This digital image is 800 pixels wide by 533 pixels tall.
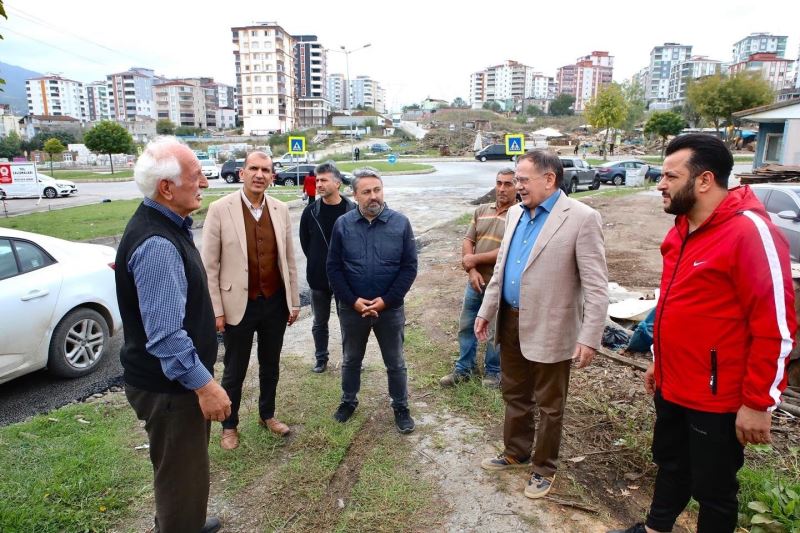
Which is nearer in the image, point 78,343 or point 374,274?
point 374,274

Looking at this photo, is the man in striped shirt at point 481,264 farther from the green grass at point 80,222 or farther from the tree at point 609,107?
the tree at point 609,107

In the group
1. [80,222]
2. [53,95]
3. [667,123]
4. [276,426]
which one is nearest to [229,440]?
[276,426]

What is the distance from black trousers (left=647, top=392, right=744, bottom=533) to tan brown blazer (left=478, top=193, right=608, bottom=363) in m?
0.57

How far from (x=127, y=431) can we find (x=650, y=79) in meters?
197

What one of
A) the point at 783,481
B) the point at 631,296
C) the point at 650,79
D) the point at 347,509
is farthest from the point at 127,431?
the point at 650,79

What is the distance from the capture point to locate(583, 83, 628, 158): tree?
47.3 meters

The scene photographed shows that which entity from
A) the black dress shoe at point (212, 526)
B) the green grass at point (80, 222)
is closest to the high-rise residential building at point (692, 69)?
the green grass at point (80, 222)

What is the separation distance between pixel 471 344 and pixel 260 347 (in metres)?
1.83

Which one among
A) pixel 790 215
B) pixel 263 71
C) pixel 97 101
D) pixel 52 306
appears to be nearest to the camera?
pixel 52 306

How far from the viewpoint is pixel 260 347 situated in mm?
3953

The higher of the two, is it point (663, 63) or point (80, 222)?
point (663, 63)

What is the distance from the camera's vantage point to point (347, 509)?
308 centimetres

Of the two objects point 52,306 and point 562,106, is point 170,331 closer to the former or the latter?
point 52,306

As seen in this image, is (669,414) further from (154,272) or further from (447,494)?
(154,272)
